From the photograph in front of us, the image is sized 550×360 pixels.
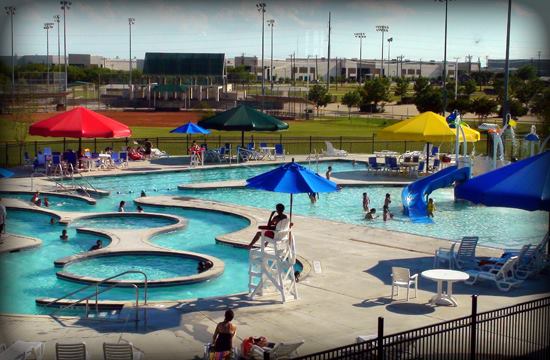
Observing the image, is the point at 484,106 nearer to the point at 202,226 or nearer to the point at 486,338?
the point at 202,226

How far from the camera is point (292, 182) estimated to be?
14.9 m

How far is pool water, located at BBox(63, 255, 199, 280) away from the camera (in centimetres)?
1695

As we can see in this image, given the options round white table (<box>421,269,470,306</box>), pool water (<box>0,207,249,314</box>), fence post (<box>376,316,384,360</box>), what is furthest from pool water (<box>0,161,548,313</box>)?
fence post (<box>376,316,384,360</box>)

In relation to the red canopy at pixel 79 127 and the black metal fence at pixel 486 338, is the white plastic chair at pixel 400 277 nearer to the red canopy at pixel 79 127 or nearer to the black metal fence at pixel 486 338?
the black metal fence at pixel 486 338

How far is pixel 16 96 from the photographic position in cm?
4022

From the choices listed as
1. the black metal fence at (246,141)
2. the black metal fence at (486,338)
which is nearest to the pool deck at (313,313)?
the black metal fence at (486,338)

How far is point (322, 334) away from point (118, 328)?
10.6ft

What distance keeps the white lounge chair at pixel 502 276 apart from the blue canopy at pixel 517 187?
4.12ft

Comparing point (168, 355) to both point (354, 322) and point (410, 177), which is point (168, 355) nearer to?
point (354, 322)

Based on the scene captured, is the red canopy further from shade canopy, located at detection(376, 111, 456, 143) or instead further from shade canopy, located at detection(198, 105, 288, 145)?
shade canopy, located at detection(376, 111, 456, 143)

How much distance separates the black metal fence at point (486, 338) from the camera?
965cm

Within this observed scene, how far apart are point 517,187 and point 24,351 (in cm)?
976

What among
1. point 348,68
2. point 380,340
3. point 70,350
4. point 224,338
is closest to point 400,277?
point 224,338

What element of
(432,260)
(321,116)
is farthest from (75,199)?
(321,116)
